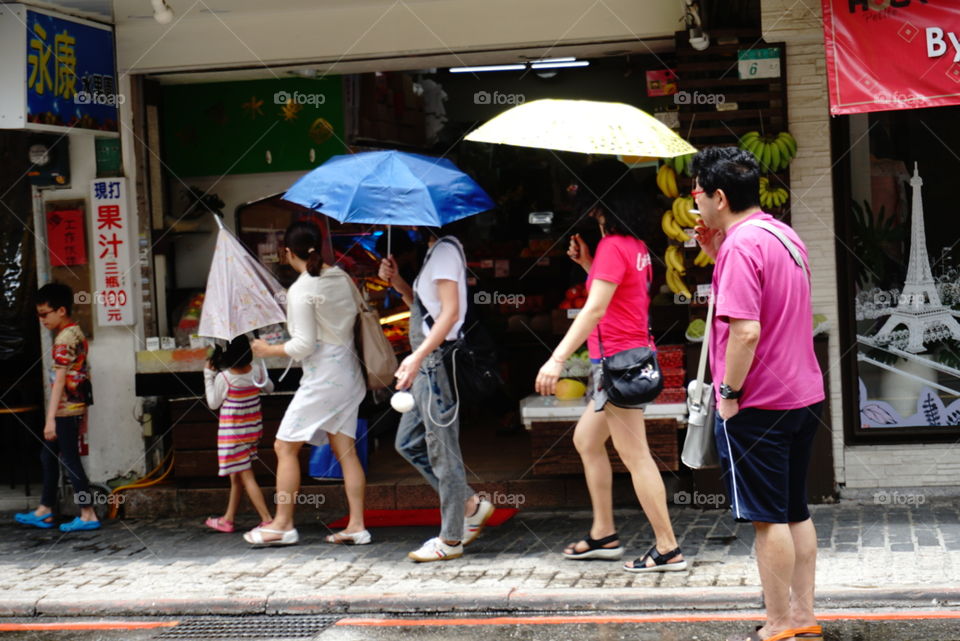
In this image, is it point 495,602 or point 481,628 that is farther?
point 495,602

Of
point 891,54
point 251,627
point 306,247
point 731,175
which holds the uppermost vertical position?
point 891,54

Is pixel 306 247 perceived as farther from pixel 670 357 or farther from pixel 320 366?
pixel 670 357

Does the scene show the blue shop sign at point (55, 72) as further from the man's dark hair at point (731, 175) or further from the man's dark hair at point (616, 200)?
the man's dark hair at point (731, 175)

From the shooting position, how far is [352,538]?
781 centimetres

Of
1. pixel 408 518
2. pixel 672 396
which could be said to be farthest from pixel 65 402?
pixel 672 396

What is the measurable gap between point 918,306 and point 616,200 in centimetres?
295

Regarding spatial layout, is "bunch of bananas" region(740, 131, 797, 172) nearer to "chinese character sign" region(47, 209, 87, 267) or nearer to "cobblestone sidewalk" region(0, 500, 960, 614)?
"cobblestone sidewalk" region(0, 500, 960, 614)

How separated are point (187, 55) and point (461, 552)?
4.55m

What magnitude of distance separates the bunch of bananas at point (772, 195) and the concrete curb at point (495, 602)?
2.94 metres

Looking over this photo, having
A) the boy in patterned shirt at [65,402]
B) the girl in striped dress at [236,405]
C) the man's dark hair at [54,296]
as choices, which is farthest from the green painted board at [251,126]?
the girl in striped dress at [236,405]

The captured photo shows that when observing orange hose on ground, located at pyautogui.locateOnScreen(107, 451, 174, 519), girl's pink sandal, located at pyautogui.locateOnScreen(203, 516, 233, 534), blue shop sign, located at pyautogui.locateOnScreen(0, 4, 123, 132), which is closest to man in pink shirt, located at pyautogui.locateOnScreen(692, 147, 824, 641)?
girl's pink sandal, located at pyautogui.locateOnScreen(203, 516, 233, 534)

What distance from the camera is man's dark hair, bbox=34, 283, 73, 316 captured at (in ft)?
28.7

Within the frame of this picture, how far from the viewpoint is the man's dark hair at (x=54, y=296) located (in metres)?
8.73

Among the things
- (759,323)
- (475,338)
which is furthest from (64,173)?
(759,323)
